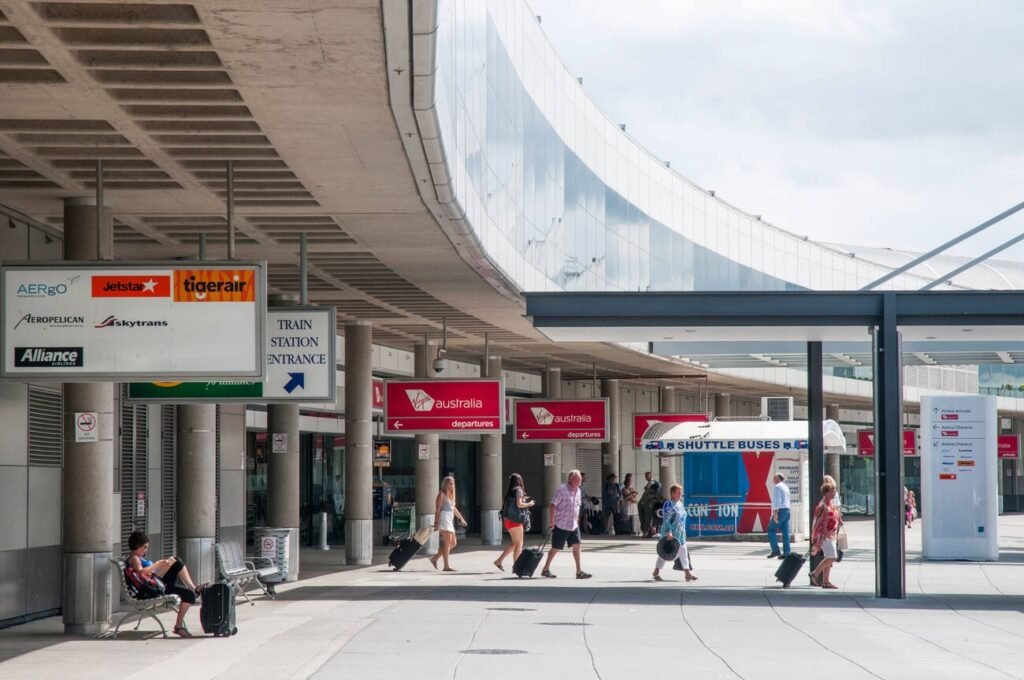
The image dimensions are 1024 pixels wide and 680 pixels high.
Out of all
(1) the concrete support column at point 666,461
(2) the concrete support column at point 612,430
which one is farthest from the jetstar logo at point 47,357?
(1) the concrete support column at point 666,461

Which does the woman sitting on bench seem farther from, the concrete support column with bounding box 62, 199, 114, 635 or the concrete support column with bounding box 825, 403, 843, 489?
the concrete support column with bounding box 825, 403, 843, 489

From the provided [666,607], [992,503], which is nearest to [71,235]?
[666,607]

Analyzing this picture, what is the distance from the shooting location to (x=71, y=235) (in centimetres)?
1593

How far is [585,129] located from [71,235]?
873 inches

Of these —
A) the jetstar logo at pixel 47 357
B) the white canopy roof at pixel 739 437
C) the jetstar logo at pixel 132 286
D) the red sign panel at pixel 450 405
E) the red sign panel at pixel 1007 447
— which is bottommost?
the red sign panel at pixel 1007 447

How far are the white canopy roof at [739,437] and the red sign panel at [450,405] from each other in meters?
10.7

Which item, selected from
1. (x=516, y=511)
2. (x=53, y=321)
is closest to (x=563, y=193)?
(x=516, y=511)

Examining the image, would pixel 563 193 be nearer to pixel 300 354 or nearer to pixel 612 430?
pixel 612 430

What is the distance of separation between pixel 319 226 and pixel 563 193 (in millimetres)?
16809

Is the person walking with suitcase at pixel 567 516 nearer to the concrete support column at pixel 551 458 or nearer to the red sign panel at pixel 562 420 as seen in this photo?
the red sign panel at pixel 562 420

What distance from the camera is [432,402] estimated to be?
29.4 metres

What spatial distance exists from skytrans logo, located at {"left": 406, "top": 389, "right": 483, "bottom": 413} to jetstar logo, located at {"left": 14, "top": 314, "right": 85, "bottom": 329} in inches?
630

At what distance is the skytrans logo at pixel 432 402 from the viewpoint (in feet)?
96.1

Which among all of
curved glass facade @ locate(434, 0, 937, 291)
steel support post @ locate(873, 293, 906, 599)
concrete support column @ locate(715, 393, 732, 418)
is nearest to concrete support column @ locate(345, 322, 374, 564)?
curved glass facade @ locate(434, 0, 937, 291)
